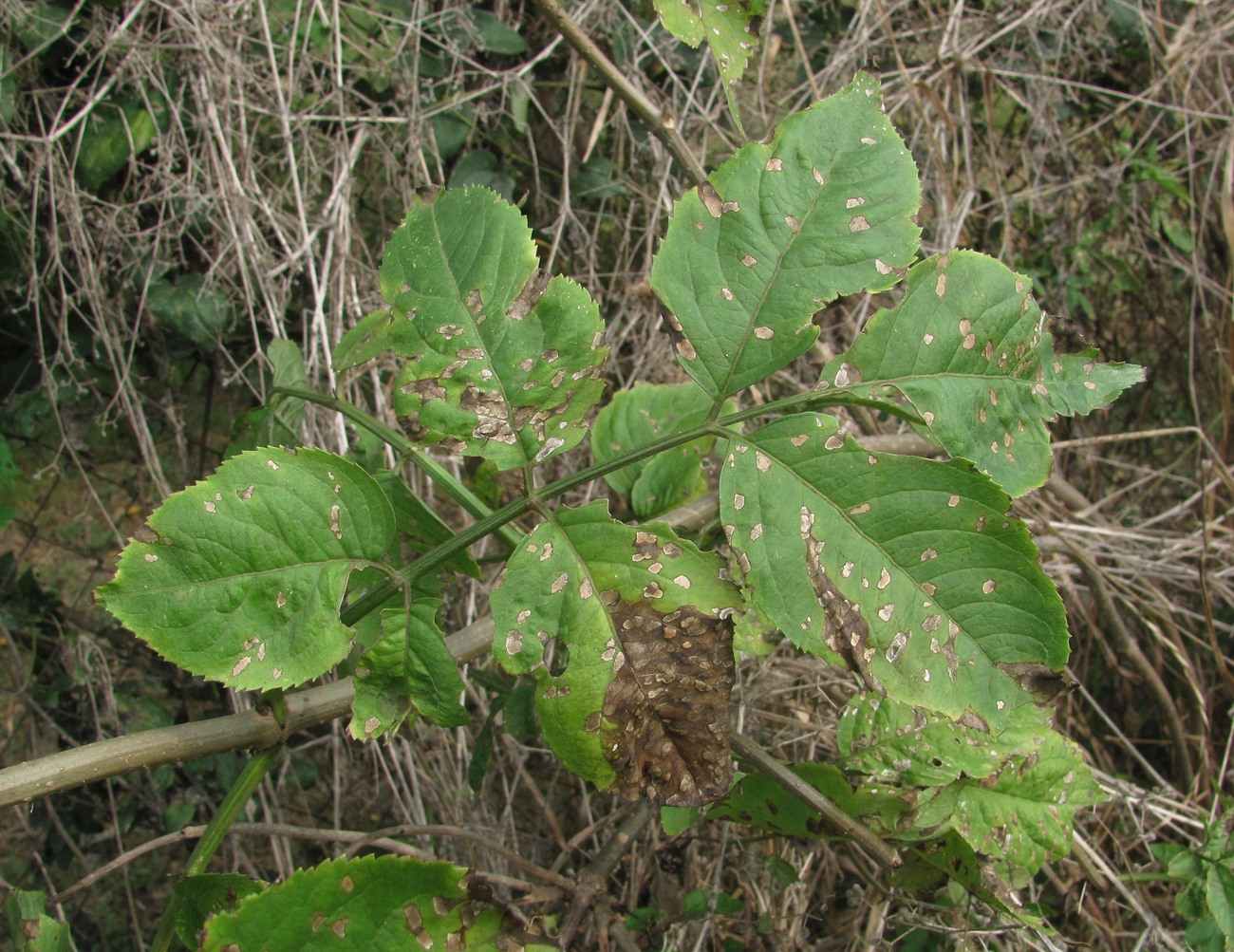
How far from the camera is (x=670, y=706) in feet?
2.27

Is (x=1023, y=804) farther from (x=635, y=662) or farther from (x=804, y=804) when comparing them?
(x=635, y=662)

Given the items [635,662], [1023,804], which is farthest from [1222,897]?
[635,662]

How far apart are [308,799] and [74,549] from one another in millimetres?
816

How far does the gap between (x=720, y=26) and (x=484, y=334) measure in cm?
40

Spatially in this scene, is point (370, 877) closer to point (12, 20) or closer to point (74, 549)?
point (12, 20)

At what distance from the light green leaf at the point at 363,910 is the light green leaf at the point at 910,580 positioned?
1.00 feet

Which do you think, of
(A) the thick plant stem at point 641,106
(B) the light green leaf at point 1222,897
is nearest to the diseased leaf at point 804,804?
(B) the light green leaf at point 1222,897

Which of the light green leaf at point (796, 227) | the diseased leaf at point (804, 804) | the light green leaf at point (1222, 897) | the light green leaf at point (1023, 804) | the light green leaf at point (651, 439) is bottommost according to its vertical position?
the light green leaf at point (1222, 897)

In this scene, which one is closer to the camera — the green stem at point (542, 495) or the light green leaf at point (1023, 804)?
the green stem at point (542, 495)

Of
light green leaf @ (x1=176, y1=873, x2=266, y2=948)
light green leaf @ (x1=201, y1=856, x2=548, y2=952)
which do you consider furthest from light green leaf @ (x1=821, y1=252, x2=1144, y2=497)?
light green leaf @ (x1=176, y1=873, x2=266, y2=948)

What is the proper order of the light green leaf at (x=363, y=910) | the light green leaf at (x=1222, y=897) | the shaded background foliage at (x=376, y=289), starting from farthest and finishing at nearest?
the shaded background foliage at (x=376, y=289), the light green leaf at (x=1222, y=897), the light green leaf at (x=363, y=910)

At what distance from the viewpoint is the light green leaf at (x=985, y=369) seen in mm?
753

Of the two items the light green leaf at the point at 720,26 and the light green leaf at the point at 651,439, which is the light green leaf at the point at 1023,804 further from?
the light green leaf at the point at 720,26

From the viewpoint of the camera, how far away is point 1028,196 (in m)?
2.17
